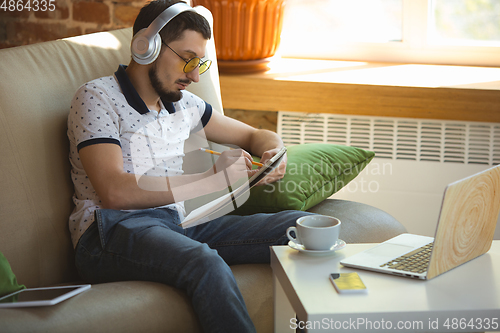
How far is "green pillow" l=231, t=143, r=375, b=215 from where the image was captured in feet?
5.24

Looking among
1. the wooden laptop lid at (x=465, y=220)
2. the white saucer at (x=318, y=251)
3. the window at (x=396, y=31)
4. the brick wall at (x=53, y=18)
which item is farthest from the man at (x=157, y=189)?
the window at (x=396, y=31)

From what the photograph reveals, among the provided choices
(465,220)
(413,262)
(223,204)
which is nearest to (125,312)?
(223,204)

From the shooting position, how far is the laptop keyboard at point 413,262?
948 mm

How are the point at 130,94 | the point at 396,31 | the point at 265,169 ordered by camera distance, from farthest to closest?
the point at 396,31 < the point at 130,94 < the point at 265,169

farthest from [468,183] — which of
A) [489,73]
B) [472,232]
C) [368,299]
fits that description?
[489,73]

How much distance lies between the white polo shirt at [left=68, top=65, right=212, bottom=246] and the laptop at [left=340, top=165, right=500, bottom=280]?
27.2 inches

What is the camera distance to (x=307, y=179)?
1.64 meters

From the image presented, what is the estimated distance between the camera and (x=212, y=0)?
227 cm

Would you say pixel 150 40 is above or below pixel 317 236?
above

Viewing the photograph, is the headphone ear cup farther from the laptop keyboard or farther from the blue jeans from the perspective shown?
the laptop keyboard

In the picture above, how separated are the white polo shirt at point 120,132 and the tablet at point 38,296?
0.93ft

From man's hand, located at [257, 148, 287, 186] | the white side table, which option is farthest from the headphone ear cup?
the white side table

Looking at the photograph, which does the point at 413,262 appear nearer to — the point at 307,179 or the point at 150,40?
the point at 307,179

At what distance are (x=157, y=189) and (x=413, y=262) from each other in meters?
0.71
